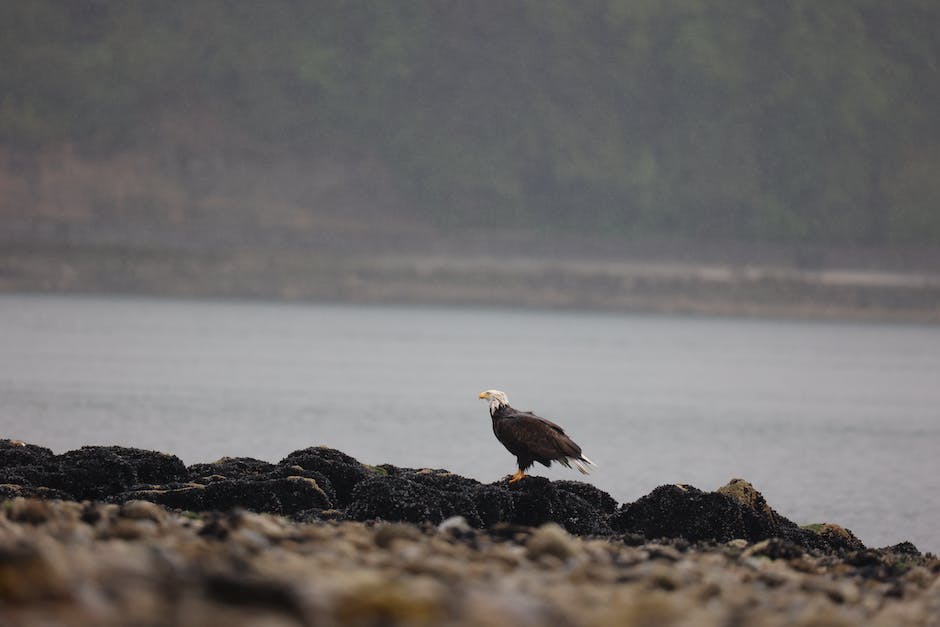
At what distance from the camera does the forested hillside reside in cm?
17200

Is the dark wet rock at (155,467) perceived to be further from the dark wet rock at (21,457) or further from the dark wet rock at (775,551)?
the dark wet rock at (775,551)

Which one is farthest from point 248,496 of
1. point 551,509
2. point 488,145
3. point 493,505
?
point 488,145

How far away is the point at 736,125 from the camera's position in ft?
607

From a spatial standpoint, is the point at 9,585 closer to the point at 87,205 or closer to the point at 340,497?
the point at 340,497

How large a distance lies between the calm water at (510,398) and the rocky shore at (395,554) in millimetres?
7280

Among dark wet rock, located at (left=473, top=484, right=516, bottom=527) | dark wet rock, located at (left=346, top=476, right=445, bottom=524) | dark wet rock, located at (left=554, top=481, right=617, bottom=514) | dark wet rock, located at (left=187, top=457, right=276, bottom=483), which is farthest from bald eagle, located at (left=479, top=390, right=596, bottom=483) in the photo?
A: dark wet rock, located at (left=187, top=457, right=276, bottom=483)

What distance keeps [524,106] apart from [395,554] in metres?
177

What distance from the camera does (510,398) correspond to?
53.6 m

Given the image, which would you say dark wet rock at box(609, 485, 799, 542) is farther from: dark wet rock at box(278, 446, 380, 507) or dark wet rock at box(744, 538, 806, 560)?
dark wet rock at box(278, 446, 380, 507)

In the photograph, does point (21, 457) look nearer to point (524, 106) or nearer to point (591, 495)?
point (591, 495)

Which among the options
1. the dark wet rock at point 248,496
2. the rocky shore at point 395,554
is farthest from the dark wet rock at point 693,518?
the dark wet rock at point 248,496

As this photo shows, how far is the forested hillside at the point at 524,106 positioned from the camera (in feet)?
564

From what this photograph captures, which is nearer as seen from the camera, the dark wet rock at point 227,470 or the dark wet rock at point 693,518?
the dark wet rock at point 693,518

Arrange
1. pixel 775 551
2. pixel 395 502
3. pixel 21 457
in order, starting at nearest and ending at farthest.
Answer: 1. pixel 775 551
2. pixel 395 502
3. pixel 21 457
